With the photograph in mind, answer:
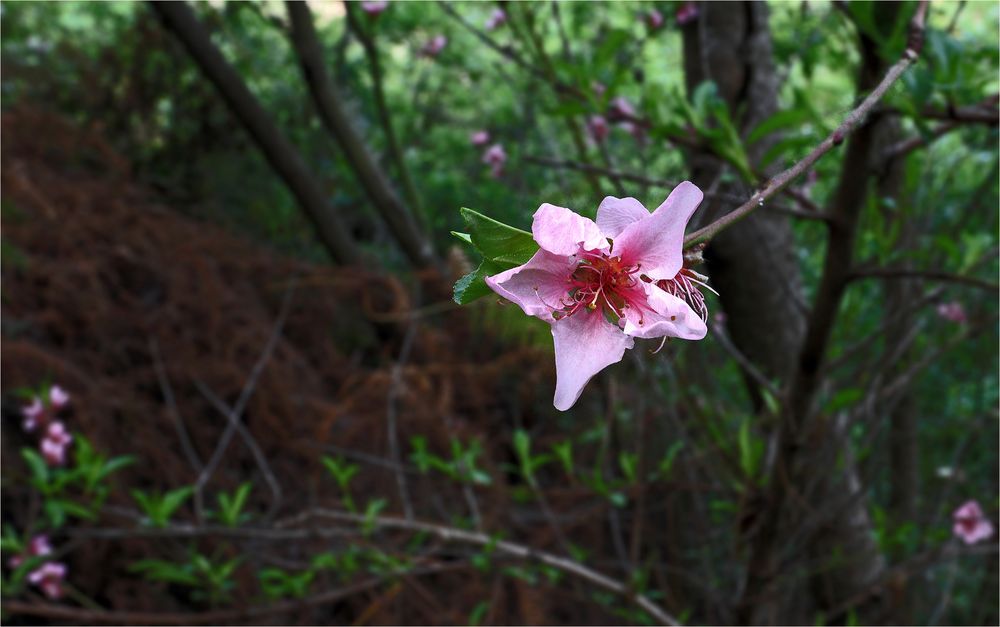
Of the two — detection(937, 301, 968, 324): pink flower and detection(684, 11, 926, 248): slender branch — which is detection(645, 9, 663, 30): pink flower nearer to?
detection(937, 301, 968, 324): pink flower

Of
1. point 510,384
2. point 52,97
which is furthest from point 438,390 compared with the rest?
point 52,97

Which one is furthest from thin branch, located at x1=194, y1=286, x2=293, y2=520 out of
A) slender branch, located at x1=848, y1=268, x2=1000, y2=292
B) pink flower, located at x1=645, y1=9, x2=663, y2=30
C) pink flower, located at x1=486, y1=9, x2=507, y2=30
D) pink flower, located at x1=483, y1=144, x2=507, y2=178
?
slender branch, located at x1=848, y1=268, x2=1000, y2=292

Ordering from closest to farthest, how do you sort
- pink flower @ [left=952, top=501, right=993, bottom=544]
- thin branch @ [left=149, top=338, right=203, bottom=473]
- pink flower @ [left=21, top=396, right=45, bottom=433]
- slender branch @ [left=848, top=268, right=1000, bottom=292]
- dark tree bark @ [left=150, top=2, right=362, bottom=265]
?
slender branch @ [left=848, top=268, right=1000, bottom=292]
pink flower @ [left=952, top=501, right=993, bottom=544]
pink flower @ [left=21, top=396, right=45, bottom=433]
thin branch @ [left=149, top=338, right=203, bottom=473]
dark tree bark @ [left=150, top=2, right=362, bottom=265]

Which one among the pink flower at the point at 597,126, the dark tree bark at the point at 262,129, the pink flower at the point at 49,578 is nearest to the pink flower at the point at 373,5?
the pink flower at the point at 597,126

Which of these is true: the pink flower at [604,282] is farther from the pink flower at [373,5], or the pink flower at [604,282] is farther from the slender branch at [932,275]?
the pink flower at [373,5]

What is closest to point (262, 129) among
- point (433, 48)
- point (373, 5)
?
point (433, 48)

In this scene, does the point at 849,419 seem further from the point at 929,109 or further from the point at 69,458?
the point at 69,458

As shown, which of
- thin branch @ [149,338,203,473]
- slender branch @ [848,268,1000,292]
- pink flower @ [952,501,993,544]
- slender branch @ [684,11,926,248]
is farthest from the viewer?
thin branch @ [149,338,203,473]
